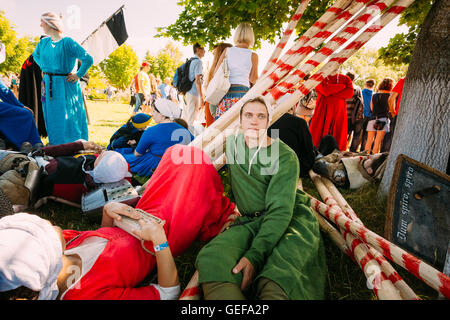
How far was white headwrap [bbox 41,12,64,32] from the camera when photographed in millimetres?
3525

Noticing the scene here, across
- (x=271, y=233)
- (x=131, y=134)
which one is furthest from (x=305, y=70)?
(x=131, y=134)

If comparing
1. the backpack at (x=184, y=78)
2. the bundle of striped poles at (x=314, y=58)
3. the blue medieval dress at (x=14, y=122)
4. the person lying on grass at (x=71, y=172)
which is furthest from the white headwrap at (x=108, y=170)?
the backpack at (x=184, y=78)

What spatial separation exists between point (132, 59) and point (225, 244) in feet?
151

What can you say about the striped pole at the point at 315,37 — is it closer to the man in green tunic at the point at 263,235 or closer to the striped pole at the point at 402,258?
the man in green tunic at the point at 263,235

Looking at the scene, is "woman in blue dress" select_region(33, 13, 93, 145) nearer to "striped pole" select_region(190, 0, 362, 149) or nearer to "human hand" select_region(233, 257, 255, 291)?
"striped pole" select_region(190, 0, 362, 149)

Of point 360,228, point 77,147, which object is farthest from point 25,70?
point 360,228

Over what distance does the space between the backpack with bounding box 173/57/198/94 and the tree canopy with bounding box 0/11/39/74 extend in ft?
78.3

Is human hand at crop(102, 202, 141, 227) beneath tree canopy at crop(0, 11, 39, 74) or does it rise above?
beneath

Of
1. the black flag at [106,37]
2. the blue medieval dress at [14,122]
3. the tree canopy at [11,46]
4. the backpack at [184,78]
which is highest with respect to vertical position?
the tree canopy at [11,46]

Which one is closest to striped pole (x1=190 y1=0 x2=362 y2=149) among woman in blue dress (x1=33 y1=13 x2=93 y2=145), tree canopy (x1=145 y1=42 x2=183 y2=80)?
woman in blue dress (x1=33 y1=13 x2=93 y2=145)

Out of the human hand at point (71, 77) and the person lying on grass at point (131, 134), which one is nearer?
the human hand at point (71, 77)

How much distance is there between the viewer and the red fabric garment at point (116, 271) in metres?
1.26

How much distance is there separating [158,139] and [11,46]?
29.3m

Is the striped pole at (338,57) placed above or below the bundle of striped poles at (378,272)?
above
